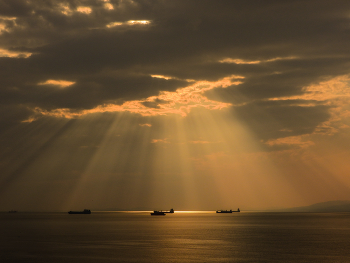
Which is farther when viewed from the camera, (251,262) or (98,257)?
(98,257)

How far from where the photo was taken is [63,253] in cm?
9181

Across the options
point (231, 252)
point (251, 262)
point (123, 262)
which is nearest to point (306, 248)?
point (231, 252)

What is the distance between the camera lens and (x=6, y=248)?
102 m

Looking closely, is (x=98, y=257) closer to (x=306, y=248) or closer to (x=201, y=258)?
(x=201, y=258)

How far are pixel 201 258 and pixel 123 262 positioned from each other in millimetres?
17458

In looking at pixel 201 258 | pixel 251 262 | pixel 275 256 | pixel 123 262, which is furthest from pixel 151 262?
pixel 275 256

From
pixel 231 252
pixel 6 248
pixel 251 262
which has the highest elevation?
pixel 6 248

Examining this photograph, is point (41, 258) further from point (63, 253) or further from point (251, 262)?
point (251, 262)

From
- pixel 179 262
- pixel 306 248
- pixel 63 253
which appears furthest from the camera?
pixel 306 248

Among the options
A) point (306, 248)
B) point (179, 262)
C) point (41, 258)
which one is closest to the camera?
point (179, 262)

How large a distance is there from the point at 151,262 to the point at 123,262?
589 cm

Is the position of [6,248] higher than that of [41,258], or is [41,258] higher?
[6,248]

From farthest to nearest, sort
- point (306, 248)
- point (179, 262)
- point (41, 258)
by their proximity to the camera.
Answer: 1. point (306, 248)
2. point (41, 258)
3. point (179, 262)

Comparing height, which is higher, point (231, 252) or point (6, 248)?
point (6, 248)
